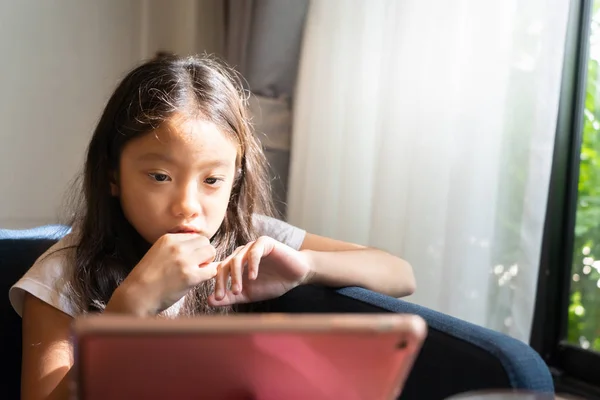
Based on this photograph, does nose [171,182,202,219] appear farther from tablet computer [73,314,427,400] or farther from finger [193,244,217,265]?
tablet computer [73,314,427,400]

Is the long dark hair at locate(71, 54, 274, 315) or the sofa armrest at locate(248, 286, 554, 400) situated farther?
the long dark hair at locate(71, 54, 274, 315)

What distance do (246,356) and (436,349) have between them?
0.37m

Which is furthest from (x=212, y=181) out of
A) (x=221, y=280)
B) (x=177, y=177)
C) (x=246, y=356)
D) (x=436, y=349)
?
(x=246, y=356)

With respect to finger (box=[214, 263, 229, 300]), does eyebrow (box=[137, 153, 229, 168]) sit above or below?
above

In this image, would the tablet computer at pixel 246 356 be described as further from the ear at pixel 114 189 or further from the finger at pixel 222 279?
the ear at pixel 114 189

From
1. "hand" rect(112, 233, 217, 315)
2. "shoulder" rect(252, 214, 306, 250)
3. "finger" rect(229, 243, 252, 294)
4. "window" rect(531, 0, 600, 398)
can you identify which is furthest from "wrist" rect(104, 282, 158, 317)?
"window" rect(531, 0, 600, 398)

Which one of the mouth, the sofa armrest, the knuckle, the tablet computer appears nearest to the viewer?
the tablet computer

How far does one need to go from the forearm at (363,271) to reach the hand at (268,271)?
0.02 meters

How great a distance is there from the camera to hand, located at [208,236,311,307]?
86cm

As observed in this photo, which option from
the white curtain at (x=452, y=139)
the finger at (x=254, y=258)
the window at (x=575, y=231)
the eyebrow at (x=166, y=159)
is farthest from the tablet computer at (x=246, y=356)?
the window at (x=575, y=231)

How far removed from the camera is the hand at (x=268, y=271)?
861 millimetres

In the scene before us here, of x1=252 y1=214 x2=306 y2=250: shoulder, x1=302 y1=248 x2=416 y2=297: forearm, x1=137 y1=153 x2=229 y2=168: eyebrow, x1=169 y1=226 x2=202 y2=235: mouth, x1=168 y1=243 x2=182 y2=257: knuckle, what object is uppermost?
x1=137 y1=153 x2=229 y2=168: eyebrow

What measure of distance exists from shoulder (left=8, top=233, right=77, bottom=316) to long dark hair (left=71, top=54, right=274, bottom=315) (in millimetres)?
11

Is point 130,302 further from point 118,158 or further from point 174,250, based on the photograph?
point 118,158
